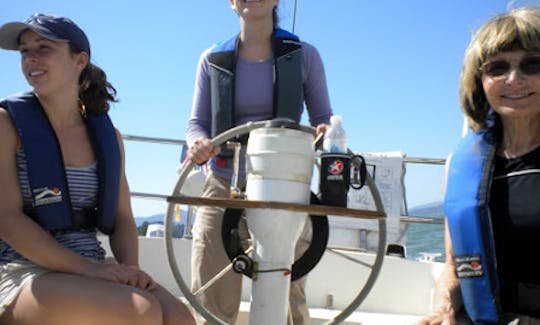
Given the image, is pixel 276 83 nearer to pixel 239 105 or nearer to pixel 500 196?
pixel 239 105

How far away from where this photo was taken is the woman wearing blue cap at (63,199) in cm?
127

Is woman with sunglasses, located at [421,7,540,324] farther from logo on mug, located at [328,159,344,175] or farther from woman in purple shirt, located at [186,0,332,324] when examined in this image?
woman in purple shirt, located at [186,0,332,324]

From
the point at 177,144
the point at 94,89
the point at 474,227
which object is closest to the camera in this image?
the point at 474,227

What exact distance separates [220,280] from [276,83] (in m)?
0.73

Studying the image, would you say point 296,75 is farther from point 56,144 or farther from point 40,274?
point 40,274

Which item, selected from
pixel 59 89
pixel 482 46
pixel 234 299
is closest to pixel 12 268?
pixel 59 89

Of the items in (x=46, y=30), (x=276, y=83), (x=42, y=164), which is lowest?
(x=42, y=164)

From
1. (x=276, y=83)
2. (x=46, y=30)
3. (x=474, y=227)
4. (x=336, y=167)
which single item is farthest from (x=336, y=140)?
(x=46, y=30)

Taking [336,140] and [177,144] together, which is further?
[177,144]

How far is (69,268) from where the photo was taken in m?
1.35

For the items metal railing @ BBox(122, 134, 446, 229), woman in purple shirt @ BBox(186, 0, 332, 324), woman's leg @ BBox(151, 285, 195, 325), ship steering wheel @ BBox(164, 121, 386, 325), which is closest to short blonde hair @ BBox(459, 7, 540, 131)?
ship steering wheel @ BBox(164, 121, 386, 325)

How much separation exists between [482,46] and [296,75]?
0.69 metres

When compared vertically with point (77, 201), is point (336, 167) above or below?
above

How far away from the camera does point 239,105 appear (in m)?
1.92
